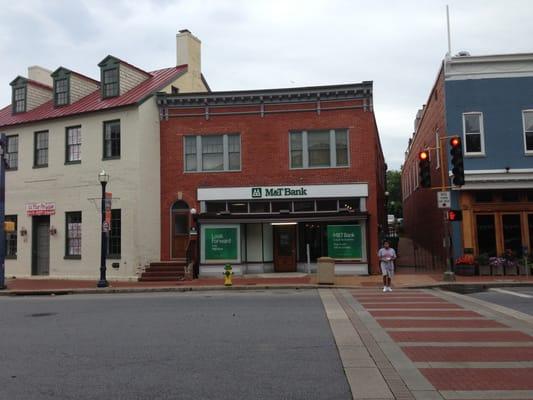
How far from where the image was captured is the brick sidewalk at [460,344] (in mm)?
6062

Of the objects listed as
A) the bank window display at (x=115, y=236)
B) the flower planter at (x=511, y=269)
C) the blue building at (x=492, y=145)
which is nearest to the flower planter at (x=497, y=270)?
the flower planter at (x=511, y=269)

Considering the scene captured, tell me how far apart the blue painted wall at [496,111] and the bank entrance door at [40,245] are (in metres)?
19.1

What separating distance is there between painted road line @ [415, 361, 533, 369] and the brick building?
14913 millimetres

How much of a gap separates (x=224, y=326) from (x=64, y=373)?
12.6 feet

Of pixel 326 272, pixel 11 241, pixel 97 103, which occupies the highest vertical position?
pixel 97 103

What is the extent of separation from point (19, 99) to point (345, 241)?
18396 millimetres

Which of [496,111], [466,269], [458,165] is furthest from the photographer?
[496,111]

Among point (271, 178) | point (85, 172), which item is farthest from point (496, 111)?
point (85, 172)

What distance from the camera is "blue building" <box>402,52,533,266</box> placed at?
21.3 metres

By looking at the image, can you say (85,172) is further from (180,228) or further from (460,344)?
(460,344)

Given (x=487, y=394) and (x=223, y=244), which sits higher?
(x=223, y=244)

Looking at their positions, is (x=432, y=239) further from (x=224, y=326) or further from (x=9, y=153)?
(x=9, y=153)

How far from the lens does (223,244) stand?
2269 cm

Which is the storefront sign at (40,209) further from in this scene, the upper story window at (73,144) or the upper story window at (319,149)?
the upper story window at (319,149)
